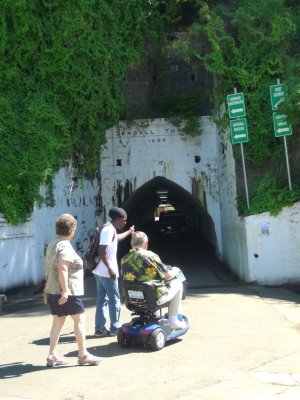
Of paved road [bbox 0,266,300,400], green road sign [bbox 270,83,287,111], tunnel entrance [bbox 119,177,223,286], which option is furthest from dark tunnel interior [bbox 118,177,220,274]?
paved road [bbox 0,266,300,400]

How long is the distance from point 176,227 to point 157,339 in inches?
1093

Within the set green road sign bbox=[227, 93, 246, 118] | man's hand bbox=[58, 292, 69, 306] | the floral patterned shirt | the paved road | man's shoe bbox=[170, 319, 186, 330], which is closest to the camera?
the paved road

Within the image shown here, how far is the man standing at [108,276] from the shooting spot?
27.0 feet

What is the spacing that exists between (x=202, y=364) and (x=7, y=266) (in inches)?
302

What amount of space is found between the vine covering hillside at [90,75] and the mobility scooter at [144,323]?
657 centimetres

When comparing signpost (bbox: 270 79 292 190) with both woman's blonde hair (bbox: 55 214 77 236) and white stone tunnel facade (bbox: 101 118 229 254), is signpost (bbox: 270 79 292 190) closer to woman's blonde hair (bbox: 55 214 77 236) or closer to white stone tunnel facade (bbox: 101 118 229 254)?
white stone tunnel facade (bbox: 101 118 229 254)

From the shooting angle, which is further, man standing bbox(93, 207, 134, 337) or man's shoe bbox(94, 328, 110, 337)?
man's shoe bbox(94, 328, 110, 337)

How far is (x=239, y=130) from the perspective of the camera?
49.1ft

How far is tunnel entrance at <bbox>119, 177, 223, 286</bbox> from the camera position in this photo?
68.5ft

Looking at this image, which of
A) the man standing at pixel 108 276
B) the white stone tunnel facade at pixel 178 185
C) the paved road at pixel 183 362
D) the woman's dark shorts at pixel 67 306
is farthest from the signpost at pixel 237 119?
the woman's dark shorts at pixel 67 306

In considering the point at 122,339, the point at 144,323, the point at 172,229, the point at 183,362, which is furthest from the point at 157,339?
the point at 172,229

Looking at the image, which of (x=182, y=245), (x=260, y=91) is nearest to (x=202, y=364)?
(x=260, y=91)

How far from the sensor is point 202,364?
6.86 meters

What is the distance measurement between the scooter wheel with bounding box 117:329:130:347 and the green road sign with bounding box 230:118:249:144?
27.2 feet
